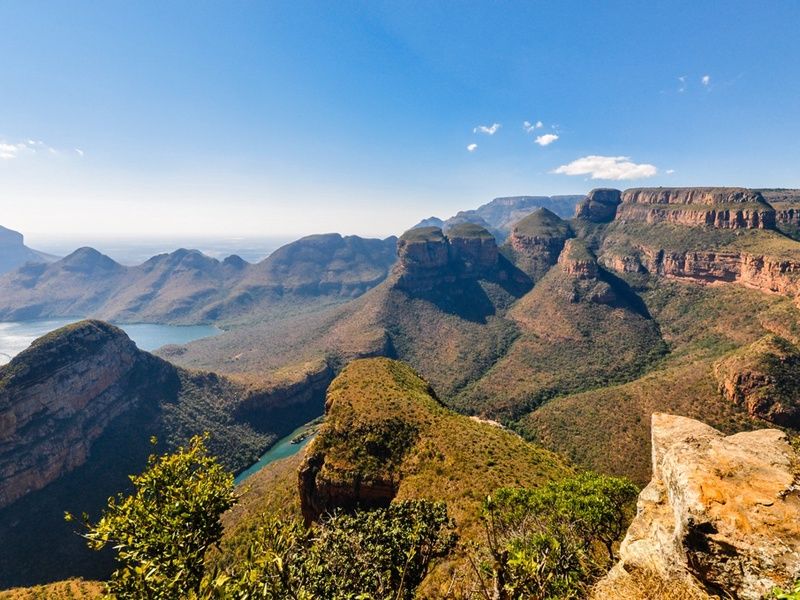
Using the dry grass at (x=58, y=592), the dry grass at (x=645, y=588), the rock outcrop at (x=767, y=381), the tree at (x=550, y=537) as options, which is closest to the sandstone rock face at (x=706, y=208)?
the rock outcrop at (x=767, y=381)

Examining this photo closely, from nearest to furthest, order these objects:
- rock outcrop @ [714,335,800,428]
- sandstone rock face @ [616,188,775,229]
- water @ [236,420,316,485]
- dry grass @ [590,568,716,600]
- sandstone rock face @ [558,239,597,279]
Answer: dry grass @ [590,568,716,600], rock outcrop @ [714,335,800,428], water @ [236,420,316,485], sandstone rock face @ [616,188,775,229], sandstone rock face @ [558,239,597,279]

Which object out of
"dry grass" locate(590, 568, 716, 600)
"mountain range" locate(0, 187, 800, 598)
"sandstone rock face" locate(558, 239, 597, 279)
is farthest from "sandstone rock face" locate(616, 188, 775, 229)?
"dry grass" locate(590, 568, 716, 600)

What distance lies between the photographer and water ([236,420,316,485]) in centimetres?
10375

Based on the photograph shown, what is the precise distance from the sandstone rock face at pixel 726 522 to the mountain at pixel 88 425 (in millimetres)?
89906

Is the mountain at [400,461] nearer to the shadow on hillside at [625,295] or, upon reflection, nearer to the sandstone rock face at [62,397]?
the sandstone rock face at [62,397]

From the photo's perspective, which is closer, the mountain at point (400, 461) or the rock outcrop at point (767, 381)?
the mountain at point (400, 461)

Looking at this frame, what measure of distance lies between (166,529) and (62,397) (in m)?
99.4

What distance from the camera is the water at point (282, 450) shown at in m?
104

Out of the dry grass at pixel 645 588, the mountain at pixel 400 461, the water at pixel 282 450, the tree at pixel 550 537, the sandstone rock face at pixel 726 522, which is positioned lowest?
the water at pixel 282 450

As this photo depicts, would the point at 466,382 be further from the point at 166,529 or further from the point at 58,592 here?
the point at 166,529

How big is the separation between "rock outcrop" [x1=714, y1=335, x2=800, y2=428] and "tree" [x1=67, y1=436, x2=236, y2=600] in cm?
8901

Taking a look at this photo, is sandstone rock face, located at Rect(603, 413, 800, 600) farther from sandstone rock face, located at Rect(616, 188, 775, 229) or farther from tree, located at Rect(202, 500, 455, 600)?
sandstone rock face, located at Rect(616, 188, 775, 229)

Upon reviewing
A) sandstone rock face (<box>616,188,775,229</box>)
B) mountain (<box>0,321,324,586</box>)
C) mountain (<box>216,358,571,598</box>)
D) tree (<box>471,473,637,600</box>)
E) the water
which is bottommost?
the water

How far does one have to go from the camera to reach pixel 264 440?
11331 cm
